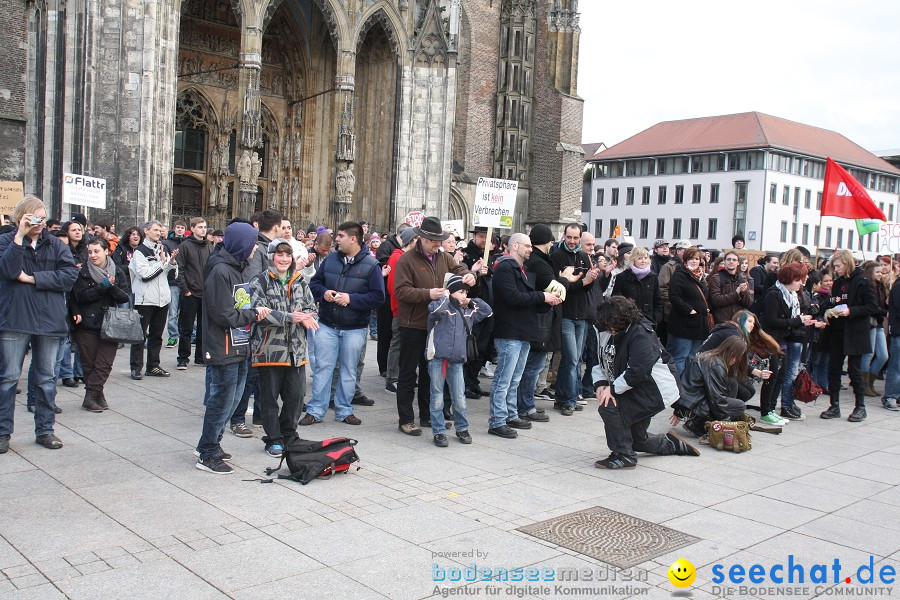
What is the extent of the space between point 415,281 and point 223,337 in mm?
2178

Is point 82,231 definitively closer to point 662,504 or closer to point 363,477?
point 363,477

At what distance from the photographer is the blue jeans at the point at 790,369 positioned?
9.94 m

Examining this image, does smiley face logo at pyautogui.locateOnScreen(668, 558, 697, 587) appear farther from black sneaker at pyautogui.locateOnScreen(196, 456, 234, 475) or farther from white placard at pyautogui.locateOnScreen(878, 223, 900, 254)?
white placard at pyautogui.locateOnScreen(878, 223, 900, 254)

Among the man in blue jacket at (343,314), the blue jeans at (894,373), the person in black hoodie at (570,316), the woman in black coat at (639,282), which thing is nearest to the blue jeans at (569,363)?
the person in black hoodie at (570,316)

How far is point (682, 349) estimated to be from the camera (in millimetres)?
10484

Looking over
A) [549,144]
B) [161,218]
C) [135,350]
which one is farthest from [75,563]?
[549,144]

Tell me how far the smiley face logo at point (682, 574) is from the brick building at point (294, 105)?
17.8m

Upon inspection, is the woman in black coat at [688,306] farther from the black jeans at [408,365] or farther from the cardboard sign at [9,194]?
the cardboard sign at [9,194]

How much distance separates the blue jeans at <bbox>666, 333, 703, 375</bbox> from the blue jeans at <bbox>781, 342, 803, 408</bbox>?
40.8 inches

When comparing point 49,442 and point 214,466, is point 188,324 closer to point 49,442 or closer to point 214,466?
point 49,442

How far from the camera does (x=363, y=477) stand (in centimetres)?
656

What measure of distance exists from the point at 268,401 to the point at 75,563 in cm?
265

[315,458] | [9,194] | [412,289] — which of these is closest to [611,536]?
[315,458]

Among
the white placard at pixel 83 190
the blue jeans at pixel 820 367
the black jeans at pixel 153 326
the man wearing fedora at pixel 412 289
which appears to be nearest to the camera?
the man wearing fedora at pixel 412 289
